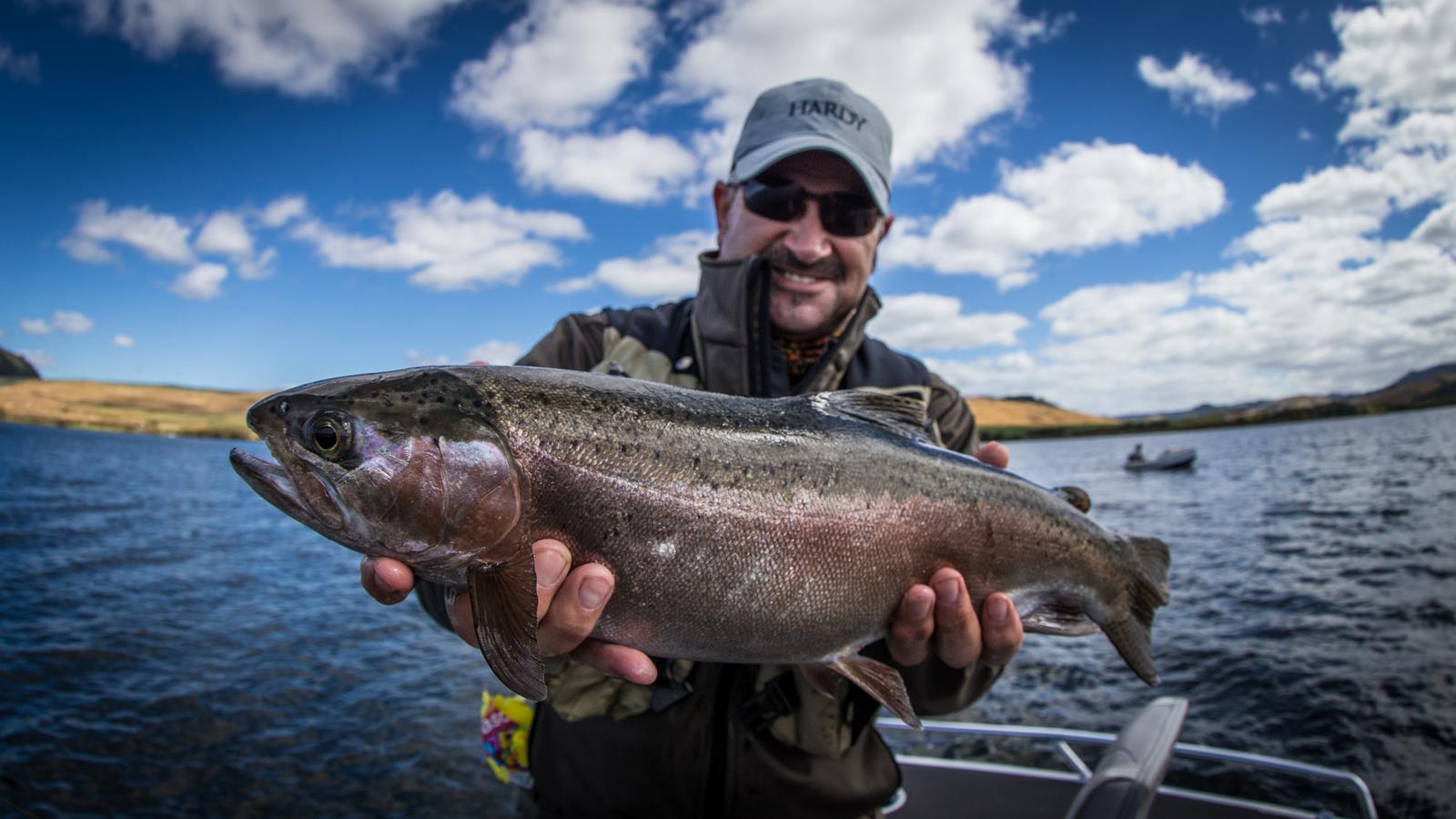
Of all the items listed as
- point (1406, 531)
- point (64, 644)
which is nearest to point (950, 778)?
point (64, 644)

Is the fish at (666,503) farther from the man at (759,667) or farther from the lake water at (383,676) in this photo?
the lake water at (383,676)

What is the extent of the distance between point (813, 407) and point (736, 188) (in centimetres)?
182

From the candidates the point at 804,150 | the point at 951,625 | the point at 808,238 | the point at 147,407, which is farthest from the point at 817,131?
the point at 147,407

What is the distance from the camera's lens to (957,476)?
269 cm

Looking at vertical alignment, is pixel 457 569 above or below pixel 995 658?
above

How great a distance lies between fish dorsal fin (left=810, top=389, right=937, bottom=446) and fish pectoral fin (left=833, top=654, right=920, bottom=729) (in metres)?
0.83

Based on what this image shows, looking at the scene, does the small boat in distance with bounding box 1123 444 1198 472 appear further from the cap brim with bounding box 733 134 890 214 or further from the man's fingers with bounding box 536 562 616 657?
the man's fingers with bounding box 536 562 616 657

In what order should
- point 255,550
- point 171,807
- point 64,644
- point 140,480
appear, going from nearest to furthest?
1. point 171,807
2. point 64,644
3. point 255,550
4. point 140,480

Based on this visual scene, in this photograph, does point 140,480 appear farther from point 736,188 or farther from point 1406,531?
point 1406,531

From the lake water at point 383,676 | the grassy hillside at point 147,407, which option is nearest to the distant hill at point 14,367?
the grassy hillside at point 147,407

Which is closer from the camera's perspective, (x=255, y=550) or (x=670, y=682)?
(x=670, y=682)

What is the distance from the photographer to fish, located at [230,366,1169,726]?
1968 millimetres

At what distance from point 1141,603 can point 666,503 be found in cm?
226

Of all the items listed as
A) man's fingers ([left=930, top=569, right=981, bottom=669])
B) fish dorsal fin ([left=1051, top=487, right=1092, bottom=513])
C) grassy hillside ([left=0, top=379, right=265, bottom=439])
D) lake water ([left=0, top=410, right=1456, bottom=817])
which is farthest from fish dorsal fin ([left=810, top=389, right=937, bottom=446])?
grassy hillside ([left=0, top=379, right=265, bottom=439])
